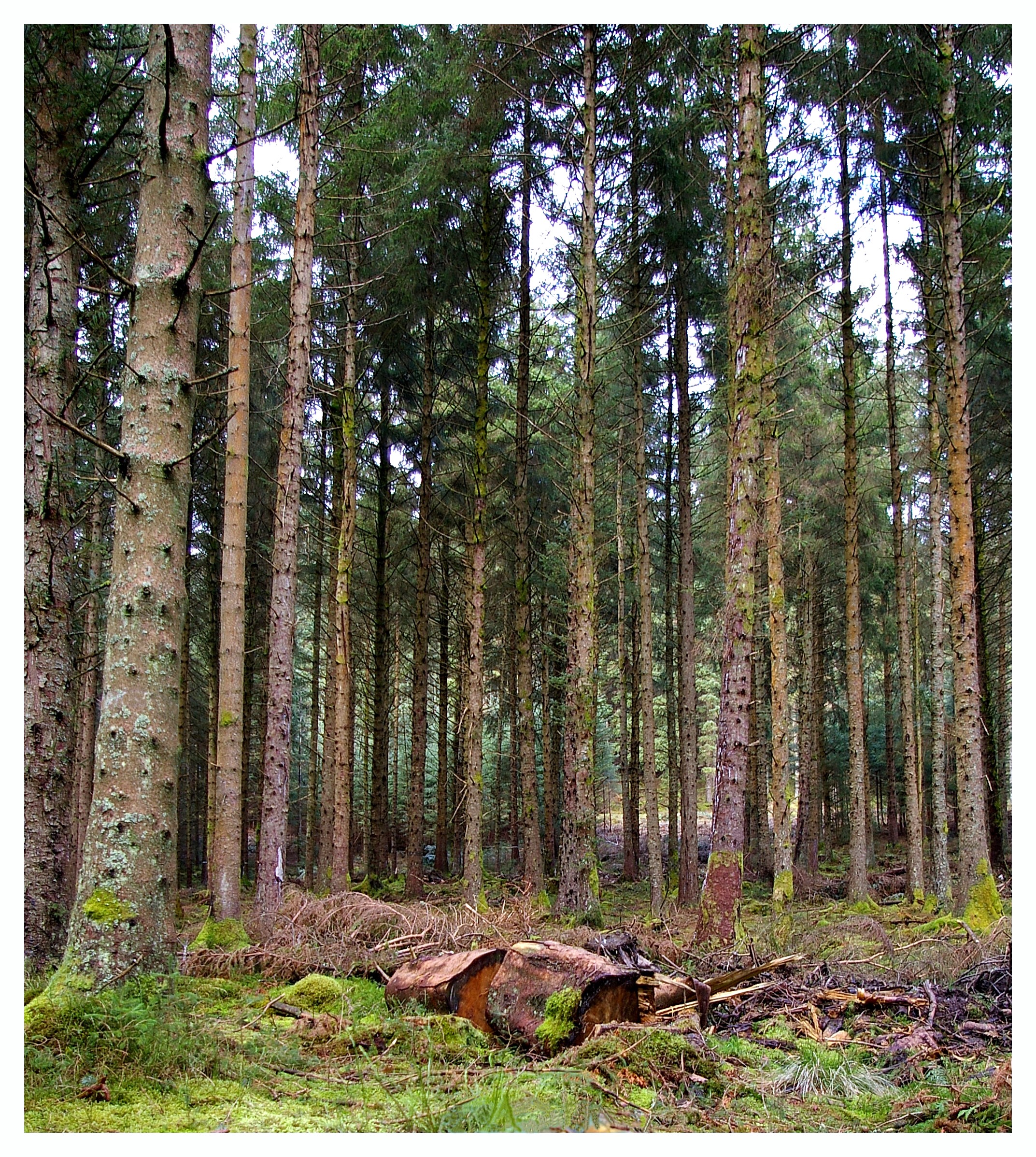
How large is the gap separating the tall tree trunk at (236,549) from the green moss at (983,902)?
850 cm

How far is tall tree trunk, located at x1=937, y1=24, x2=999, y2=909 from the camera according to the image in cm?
894

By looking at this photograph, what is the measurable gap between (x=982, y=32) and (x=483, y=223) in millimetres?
7238

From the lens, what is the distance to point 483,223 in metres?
12.0

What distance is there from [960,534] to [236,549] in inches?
351

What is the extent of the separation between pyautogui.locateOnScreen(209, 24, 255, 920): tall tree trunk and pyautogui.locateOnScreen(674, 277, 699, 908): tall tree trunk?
809 centimetres

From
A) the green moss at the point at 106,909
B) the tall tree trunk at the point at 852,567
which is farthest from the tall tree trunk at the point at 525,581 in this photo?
the green moss at the point at 106,909

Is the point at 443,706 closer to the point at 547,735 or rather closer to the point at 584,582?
the point at 547,735

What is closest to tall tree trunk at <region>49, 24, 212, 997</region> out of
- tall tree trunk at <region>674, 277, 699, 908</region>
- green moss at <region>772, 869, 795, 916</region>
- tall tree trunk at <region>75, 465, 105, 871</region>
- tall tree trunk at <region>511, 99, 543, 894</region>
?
tall tree trunk at <region>75, 465, 105, 871</region>

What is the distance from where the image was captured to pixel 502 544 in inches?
691

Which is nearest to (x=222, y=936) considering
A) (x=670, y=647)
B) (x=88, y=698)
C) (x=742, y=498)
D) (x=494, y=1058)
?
(x=494, y=1058)

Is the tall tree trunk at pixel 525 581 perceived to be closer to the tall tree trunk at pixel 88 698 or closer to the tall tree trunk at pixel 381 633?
the tall tree trunk at pixel 381 633

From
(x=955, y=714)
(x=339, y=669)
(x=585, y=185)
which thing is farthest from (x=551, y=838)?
(x=585, y=185)
